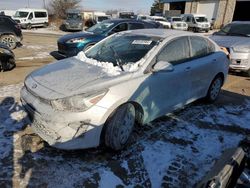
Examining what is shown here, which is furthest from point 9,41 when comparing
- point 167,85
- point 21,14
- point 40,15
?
point 40,15

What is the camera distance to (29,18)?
2648 cm

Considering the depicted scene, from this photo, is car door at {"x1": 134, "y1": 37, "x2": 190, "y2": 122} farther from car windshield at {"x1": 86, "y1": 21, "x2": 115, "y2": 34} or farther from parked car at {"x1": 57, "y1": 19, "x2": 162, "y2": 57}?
car windshield at {"x1": 86, "y1": 21, "x2": 115, "y2": 34}

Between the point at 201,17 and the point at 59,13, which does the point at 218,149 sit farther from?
the point at 59,13

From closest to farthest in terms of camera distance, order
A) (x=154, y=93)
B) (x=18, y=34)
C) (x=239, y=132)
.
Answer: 1. (x=154, y=93)
2. (x=239, y=132)
3. (x=18, y=34)

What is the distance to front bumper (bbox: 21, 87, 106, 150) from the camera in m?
2.93

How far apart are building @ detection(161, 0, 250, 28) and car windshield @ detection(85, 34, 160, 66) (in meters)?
31.7

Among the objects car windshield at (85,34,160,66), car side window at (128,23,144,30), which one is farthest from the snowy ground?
car side window at (128,23,144,30)

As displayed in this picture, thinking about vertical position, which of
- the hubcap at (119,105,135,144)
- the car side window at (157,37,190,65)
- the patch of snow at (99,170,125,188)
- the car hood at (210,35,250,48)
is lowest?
the patch of snow at (99,170,125,188)

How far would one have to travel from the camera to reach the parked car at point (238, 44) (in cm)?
758

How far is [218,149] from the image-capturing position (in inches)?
146

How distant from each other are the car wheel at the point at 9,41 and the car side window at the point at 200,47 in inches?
375

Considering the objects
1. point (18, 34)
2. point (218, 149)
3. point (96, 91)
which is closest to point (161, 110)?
point (218, 149)

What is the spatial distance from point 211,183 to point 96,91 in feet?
5.52

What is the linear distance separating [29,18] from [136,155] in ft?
87.7
